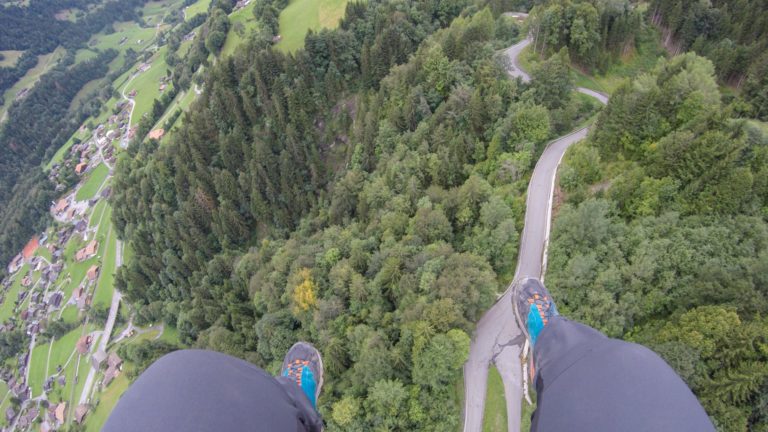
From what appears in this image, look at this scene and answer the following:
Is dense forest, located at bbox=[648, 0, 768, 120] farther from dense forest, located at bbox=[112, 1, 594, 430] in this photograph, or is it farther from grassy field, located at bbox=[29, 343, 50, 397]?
grassy field, located at bbox=[29, 343, 50, 397]

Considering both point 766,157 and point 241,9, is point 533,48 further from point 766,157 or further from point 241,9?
point 241,9

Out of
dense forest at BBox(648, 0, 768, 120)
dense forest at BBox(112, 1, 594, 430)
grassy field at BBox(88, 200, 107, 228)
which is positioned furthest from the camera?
grassy field at BBox(88, 200, 107, 228)

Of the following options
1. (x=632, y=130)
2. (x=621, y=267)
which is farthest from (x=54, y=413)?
(x=632, y=130)

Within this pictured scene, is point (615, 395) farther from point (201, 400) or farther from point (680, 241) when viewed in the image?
point (680, 241)

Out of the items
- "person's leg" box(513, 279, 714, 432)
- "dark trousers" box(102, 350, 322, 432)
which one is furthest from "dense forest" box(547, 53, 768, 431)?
"dark trousers" box(102, 350, 322, 432)

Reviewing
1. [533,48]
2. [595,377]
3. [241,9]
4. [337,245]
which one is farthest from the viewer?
[241,9]

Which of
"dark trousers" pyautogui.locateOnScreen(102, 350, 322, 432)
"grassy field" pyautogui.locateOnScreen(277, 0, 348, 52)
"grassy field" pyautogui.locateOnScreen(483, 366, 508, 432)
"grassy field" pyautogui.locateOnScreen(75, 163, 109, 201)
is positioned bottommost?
"grassy field" pyautogui.locateOnScreen(75, 163, 109, 201)

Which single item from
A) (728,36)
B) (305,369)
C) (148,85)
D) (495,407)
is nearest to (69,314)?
(148,85)
